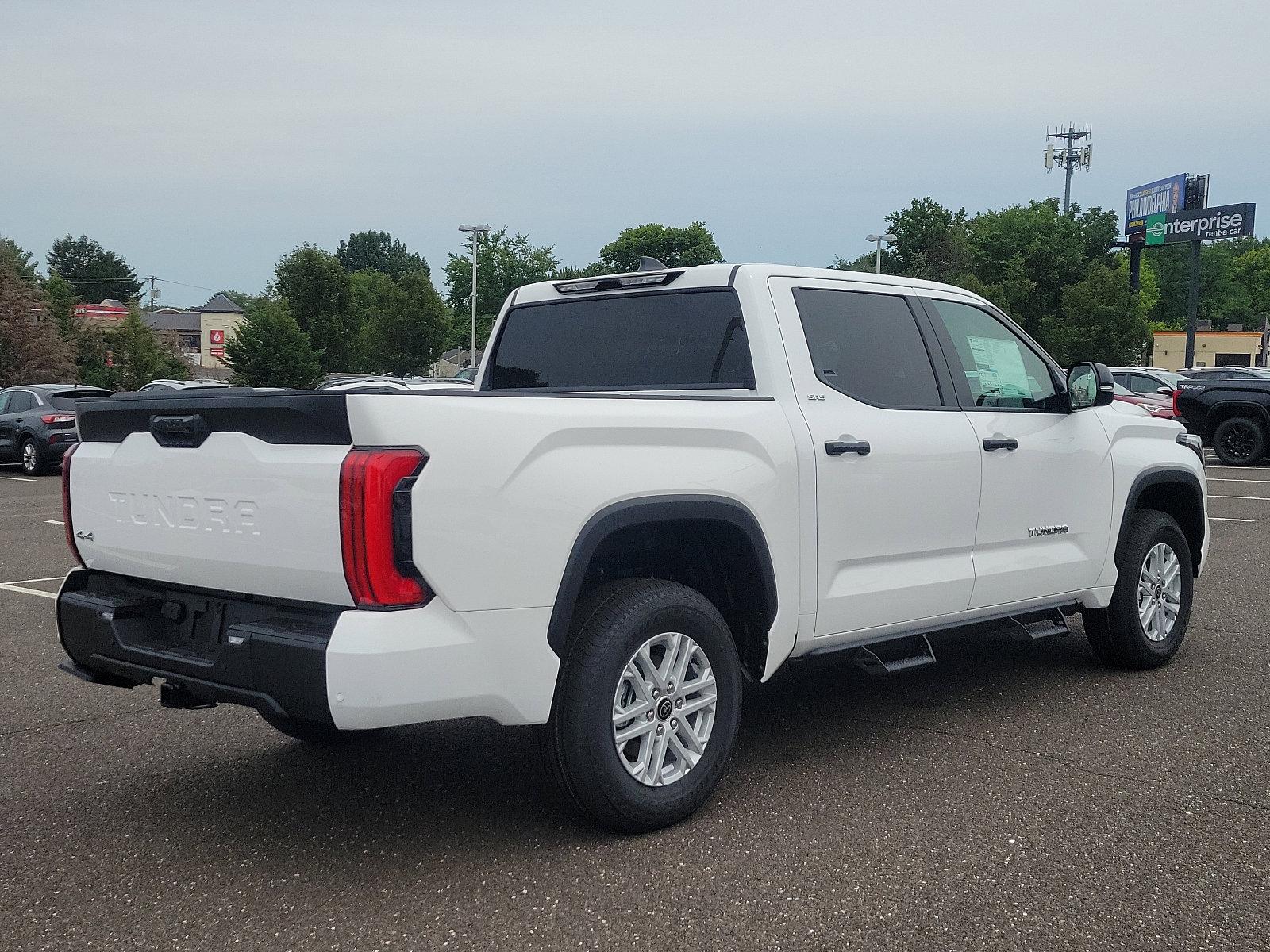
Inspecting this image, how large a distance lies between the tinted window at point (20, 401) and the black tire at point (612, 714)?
20260 mm

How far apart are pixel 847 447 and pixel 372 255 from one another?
500ft

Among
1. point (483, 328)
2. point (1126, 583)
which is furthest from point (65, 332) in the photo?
point (1126, 583)

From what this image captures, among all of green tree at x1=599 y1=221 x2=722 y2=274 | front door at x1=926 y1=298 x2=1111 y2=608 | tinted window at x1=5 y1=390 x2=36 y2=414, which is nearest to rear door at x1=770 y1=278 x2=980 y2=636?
front door at x1=926 y1=298 x2=1111 y2=608

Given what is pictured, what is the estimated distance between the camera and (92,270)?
140000 millimetres

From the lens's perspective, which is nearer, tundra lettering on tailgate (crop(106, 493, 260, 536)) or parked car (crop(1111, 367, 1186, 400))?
tundra lettering on tailgate (crop(106, 493, 260, 536))

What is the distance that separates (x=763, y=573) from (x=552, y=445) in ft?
3.30

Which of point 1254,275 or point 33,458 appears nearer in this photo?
point 33,458

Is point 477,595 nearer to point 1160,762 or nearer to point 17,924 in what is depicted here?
point 17,924

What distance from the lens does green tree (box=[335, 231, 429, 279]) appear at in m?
149

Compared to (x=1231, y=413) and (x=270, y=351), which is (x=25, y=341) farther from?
(x=1231, y=413)

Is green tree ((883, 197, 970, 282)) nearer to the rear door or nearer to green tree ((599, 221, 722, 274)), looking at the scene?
green tree ((599, 221, 722, 274))

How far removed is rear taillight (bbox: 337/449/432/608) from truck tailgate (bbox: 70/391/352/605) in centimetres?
3

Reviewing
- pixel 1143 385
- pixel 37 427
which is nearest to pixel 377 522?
pixel 37 427

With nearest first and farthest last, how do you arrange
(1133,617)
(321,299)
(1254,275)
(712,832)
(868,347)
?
(712,832)
(868,347)
(1133,617)
(321,299)
(1254,275)
